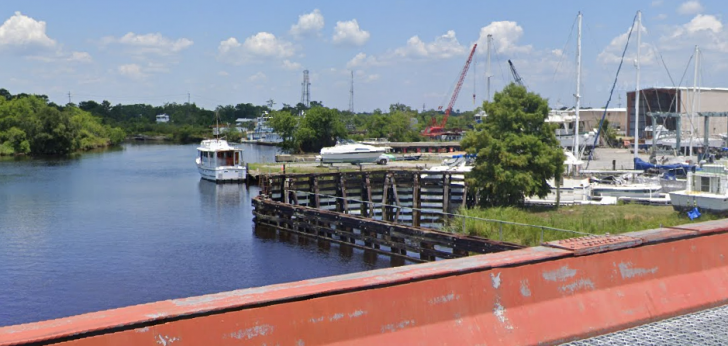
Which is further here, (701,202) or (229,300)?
(701,202)

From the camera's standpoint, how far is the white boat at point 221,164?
61.7 metres

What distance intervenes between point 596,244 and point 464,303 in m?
2.58

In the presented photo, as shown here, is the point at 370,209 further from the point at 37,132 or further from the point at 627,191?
the point at 37,132

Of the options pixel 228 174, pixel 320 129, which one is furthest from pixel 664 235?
pixel 320 129

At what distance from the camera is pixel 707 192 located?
101 feet

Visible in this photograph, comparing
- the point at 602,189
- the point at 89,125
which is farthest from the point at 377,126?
the point at 602,189

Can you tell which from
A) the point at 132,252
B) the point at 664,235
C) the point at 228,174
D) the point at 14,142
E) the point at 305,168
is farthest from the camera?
the point at 14,142

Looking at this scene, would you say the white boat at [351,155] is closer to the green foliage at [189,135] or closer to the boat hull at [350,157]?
the boat hull at [350,157]

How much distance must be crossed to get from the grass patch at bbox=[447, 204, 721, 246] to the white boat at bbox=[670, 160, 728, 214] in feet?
1.67

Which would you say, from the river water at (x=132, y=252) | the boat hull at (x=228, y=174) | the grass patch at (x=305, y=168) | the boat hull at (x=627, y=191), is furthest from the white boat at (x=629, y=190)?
the boat hull at (x=228, y=174)

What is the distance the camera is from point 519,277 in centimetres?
892

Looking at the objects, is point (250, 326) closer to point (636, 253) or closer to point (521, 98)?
point (636, 253)

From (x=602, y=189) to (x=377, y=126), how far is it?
91.4 meters

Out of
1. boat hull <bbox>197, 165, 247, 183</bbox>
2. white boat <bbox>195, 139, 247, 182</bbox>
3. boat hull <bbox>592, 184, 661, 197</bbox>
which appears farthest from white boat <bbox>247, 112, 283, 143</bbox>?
boat hull <bbox>592, 184, 661, 197</bbox>
